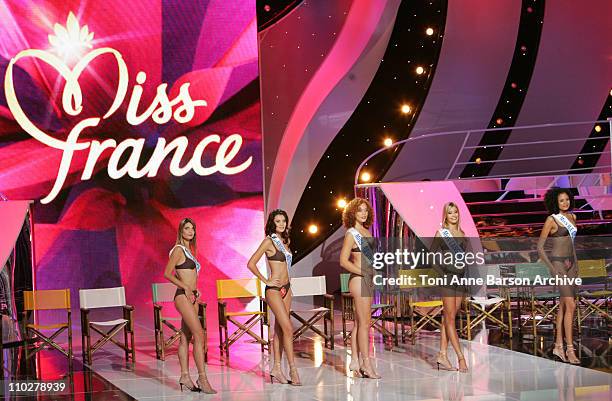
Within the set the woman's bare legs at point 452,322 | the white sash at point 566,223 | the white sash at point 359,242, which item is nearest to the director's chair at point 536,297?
the white sash at point 566,223

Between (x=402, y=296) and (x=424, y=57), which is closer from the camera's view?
(x=402, y=296)

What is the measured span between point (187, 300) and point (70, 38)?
15.0 ft

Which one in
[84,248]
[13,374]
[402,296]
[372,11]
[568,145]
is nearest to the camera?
[13,374]

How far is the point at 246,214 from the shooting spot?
11.1m

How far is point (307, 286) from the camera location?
9781 millimetres

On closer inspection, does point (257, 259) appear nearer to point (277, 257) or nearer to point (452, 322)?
point (277, 257)

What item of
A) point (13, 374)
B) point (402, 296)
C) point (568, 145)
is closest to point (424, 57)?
point (568, 145)

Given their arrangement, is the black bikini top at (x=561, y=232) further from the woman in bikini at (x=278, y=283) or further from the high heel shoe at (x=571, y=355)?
the woman in bikini at (x=278, y=283)

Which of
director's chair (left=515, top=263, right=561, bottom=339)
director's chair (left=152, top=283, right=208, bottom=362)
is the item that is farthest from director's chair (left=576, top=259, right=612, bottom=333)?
director's chair (left=152, top=283, right=208, bottom=362)

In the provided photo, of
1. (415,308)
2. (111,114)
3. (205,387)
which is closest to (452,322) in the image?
(415,308)

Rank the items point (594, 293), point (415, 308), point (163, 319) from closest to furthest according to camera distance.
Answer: point (594, 293)
point (163, 319)
point (415, 308)

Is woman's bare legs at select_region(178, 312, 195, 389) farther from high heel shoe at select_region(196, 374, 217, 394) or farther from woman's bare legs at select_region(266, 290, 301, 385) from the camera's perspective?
woman's bare legs at select_region(266, 290, 301, 385)

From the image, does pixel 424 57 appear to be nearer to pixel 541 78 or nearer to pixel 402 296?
pixel 541 78

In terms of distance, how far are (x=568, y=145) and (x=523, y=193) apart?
3.25 metres
